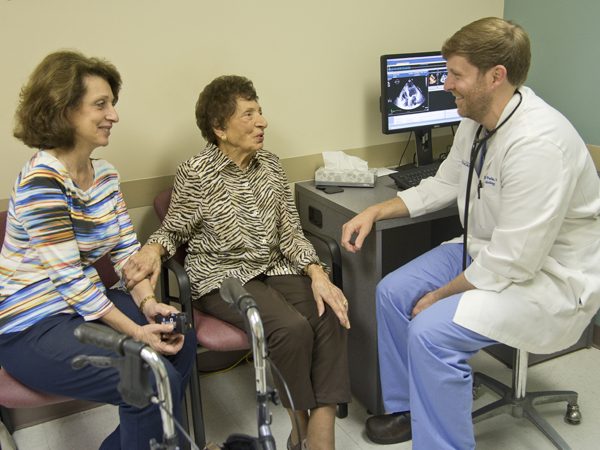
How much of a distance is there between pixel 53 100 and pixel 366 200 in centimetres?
116

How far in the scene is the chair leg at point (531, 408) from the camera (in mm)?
1892

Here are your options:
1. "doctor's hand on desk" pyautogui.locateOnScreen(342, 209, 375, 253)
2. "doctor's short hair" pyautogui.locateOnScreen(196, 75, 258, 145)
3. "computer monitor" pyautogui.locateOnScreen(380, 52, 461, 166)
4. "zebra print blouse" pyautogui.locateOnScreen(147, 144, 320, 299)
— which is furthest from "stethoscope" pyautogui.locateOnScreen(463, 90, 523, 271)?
"doctor's short hair" pyautogui.locateOnScreen(196, 75, 258, 145)

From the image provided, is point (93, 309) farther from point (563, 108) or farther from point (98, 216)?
point (563, 108)

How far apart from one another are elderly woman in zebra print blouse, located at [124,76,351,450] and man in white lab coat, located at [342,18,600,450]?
301 millimetres

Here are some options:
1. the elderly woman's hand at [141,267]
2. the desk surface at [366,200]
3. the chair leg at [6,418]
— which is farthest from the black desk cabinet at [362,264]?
the chair leg at [6,418]

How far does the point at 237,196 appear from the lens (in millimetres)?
1976

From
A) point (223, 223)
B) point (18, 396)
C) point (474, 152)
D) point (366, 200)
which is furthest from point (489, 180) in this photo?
point (18, 396)

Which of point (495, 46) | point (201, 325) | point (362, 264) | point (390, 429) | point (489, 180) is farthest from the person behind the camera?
point (362, 264)

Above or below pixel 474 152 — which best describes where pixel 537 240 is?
below

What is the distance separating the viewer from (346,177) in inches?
90.9

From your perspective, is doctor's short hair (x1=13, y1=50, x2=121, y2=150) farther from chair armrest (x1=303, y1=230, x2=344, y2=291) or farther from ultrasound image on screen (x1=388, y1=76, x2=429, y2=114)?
ultrasound image on screen (x1=388, y1=76, x2=429, y2=114)

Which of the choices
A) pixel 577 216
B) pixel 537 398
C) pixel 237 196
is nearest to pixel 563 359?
pixel 537 398

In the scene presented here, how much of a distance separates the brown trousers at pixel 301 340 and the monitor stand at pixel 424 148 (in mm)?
949

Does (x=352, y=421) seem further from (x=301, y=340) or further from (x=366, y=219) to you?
(x=366, y=219)
